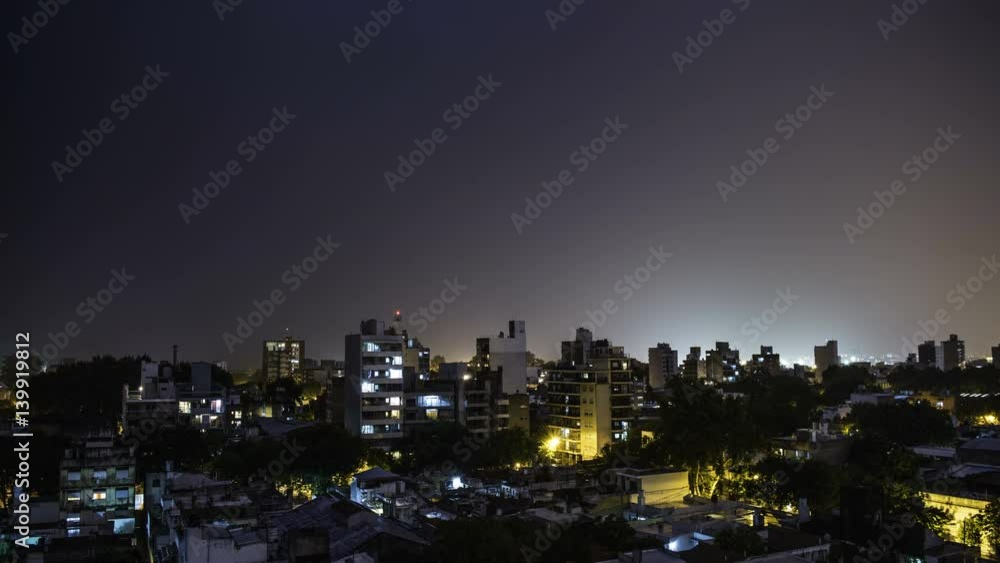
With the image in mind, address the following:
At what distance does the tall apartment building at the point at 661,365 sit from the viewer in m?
85.7

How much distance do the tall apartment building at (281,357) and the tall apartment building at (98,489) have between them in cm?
8069

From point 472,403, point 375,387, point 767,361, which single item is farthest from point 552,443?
point 767,361

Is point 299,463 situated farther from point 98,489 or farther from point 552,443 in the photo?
point 552,443

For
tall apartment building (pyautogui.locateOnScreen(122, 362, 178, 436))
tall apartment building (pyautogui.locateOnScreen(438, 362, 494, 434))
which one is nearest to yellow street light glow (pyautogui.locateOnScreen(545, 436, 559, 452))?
tall apartment building (pyautogui.locateOnScreen(438, 362, 494, 434))

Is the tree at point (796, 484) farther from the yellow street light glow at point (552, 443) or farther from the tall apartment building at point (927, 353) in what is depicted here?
the tall apartment building at point (927, 353)

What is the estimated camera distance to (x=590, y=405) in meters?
40.7

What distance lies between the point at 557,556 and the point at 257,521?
22.9ft

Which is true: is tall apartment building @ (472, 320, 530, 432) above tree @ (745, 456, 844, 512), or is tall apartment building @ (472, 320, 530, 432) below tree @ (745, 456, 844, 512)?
above

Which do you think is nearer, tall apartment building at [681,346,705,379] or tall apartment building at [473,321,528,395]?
tall apartment building at [473,321,528,395]

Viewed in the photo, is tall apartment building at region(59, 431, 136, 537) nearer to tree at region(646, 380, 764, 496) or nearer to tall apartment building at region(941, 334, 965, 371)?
tree at region(646, 380, 764, 496)

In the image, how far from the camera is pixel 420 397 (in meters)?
37.5

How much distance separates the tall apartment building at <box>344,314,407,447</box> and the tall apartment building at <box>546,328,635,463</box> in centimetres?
1017

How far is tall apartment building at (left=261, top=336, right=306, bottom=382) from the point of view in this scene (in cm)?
10481

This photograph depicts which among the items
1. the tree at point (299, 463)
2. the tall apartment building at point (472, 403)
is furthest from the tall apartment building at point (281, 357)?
the tree at point (299, 463)
